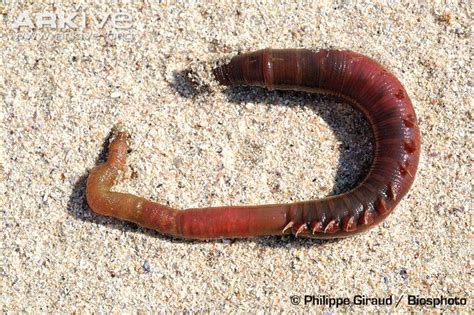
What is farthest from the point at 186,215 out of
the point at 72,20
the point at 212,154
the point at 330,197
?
the point at 72,20

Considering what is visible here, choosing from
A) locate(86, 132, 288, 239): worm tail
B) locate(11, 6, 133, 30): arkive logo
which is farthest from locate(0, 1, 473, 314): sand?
locate(86, 132, 288, 239): worm tail

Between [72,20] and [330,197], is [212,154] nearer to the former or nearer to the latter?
[330,197]

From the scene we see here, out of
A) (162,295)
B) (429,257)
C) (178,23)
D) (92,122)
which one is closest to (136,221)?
(162,295)

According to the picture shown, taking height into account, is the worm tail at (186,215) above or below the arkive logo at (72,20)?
below

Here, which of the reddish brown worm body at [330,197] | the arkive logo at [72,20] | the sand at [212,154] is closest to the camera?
the reddish brown worm body at [330,197]

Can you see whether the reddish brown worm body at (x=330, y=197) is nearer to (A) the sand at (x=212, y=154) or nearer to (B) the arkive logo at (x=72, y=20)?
(A) the sand at (x=212, y=154)

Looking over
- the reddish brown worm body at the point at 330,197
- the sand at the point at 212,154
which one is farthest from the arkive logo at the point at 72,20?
the reddish brown worm body at the point at 330,197

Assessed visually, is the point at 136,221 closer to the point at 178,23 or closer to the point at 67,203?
the point at 67,203
